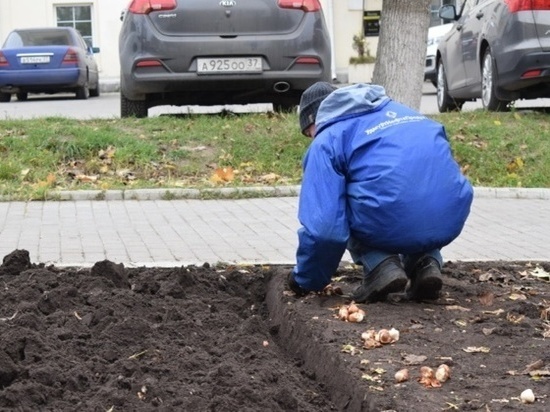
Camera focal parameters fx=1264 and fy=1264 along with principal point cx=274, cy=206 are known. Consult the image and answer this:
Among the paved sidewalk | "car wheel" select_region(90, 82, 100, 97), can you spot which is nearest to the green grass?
the paved sidewalk

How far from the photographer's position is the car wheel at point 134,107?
537 inches

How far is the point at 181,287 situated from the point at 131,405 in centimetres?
209

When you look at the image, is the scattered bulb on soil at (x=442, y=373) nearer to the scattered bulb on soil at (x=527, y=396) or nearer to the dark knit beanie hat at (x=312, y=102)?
the scattered bulb on soil at (x=527, y=396)

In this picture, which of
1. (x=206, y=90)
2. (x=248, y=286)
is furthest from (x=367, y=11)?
(x=248, y=286)

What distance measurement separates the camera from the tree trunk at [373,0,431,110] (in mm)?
12055

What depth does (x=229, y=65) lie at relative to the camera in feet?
40.7

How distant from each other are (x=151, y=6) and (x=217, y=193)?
2953mm

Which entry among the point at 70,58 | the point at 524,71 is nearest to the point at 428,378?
the point at 524,71

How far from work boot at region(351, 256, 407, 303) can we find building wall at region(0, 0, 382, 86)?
103ft

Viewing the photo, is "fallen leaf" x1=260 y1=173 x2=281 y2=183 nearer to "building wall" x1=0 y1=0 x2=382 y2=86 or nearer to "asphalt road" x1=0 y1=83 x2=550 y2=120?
"asphalt road" x1=0 y1=83 x2=550 y2=120

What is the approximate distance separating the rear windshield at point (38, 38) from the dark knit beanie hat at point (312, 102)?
2165 cm

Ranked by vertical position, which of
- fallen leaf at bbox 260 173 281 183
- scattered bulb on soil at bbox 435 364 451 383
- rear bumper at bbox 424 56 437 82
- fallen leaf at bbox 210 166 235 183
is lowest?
rear bumper at bbox 424 56 437 82

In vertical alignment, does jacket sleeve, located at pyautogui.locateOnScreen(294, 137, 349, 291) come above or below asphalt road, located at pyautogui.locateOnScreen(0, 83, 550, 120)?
above

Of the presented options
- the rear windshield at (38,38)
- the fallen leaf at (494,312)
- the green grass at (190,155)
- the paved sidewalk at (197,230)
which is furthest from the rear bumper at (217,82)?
the rear windshield at (38,38)
